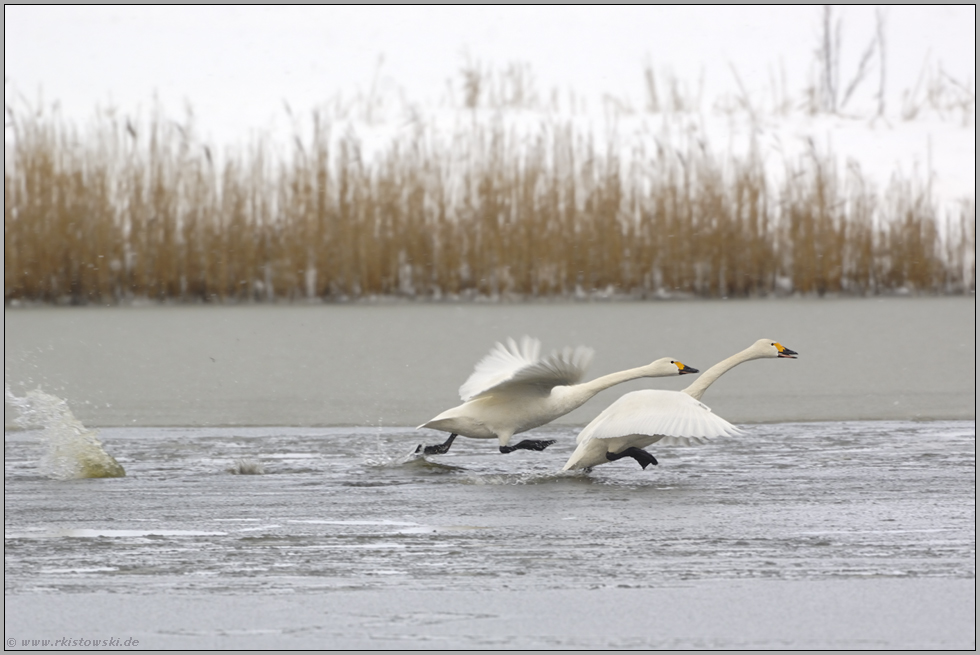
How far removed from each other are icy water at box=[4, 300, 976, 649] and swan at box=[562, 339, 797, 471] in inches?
5.6

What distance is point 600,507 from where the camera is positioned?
477 cm

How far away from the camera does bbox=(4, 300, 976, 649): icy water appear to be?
3188 millimetres

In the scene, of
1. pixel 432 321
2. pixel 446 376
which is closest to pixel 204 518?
pixel 446 376

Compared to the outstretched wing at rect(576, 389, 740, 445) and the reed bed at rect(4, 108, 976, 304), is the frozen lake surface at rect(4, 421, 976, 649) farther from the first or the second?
the reed bed at rect(4, 108, 976, 304)

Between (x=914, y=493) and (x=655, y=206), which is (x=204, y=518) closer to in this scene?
(x=914, y=493)

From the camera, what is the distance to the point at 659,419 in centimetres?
519

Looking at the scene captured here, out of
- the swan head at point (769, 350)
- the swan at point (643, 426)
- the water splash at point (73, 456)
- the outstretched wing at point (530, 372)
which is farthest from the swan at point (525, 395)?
the water splash at point (73, 456)

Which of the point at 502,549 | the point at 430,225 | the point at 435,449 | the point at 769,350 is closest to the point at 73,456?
the point at 435,449

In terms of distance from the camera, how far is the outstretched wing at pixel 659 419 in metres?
5.12

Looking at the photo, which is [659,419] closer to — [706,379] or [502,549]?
[706,379]

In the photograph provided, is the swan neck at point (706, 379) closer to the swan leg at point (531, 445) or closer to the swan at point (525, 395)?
the swan at point (525, 395)

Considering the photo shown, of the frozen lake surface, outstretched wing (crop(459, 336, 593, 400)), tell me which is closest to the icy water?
the frozen lake surface

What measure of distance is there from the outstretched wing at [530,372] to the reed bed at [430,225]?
7.40 m

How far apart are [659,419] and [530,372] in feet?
2.34
